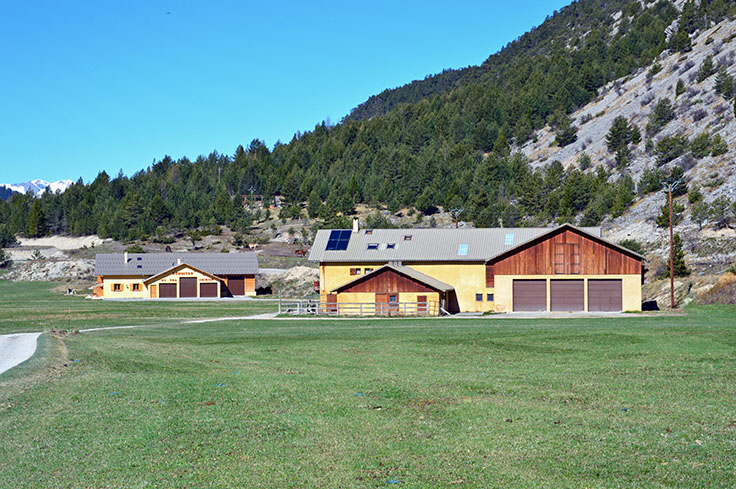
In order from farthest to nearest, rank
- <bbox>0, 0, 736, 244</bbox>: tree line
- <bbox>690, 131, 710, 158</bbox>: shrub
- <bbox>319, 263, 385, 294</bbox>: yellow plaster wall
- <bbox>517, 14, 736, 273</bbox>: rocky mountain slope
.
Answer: <bbox>0, 0, 736, 244</bbox>: tree line < <bbox>690, 131, 710, 158</bbox>: shrub < <bbox>517, 14, 736, 273</bbox>: rocky mountain slope < <bbox>319, 263, 385, 294</bbox>: yellow plaster wall

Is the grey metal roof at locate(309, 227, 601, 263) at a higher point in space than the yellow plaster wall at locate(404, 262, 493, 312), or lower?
higher

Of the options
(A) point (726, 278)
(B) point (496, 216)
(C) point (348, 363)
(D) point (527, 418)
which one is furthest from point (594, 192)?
(D) point (527, 418)

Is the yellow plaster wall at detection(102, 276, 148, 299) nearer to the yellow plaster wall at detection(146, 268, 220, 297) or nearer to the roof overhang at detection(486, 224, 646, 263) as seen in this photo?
the yellow plaster wall at detection(146, 268, 220, 297)

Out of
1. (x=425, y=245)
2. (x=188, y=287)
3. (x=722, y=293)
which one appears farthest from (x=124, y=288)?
(x=722, y=293)

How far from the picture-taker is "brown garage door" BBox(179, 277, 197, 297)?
90.7 meters

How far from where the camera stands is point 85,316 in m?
56.4

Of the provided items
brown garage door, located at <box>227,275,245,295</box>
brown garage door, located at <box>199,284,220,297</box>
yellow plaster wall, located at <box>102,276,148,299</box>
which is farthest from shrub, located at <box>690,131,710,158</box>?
yellow plaster wall, located at <box>102,276,148,299</box>

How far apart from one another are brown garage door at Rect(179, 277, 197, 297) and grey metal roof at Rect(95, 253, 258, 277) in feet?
9.64

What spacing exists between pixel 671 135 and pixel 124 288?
315 ft

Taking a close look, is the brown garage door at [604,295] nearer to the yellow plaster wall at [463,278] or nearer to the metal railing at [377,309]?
the yellow plaster wall at [463,278]

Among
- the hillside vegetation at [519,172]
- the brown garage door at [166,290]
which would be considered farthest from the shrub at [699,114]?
the brown garage door at [166,290]

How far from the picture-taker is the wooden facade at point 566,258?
5856 centimetres

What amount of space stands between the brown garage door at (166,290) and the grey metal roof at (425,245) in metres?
28.5

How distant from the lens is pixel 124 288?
9281 cm
